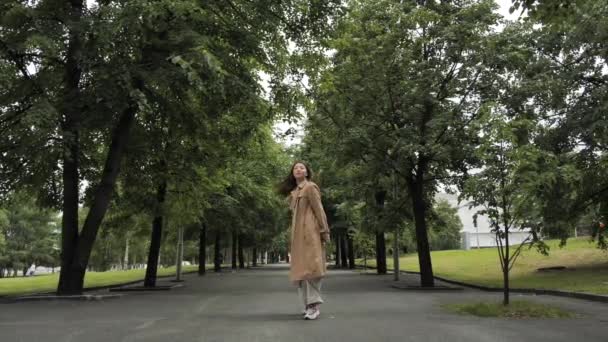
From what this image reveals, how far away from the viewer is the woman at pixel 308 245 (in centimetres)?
816

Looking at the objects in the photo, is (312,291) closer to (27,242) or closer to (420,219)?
(420,219)

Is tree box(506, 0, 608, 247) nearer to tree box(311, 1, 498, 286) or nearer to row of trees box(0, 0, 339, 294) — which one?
tree box(311, 1, 498, 286)

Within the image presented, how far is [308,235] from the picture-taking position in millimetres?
8289

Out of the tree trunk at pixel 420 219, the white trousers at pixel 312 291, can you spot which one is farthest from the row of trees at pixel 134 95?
the tree trunk at pixel 420 219

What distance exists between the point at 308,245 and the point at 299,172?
1115 mm

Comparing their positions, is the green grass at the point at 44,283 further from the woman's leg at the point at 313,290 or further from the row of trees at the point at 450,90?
the woman's leg at the point at 313,290

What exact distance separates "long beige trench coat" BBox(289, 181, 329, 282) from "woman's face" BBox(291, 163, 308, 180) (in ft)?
0.47

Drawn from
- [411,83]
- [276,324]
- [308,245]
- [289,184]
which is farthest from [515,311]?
[411,83]

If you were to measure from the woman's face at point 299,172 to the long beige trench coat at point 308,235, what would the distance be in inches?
5.7

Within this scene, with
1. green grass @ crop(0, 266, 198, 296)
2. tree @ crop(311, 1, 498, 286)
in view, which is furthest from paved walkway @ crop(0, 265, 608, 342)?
Answer: green grass @ crop(0, 266, 198, 296)

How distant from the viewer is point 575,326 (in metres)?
7.65

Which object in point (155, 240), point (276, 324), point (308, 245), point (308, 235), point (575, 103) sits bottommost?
point (276, 324)

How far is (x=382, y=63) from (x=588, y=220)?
9.05 metres

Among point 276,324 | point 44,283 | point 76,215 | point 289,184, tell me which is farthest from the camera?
point 44,283
